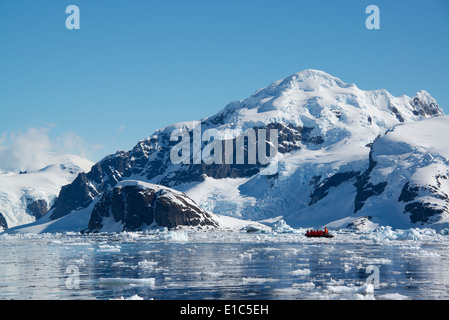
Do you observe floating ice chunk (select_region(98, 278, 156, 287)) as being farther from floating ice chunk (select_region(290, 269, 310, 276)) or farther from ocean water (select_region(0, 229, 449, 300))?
floating ice chunk (select_region(290, 269, 310, 276))

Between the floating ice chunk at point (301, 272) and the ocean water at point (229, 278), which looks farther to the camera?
the floating ice chunk at point (301, 272)

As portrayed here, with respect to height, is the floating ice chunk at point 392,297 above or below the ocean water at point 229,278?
above

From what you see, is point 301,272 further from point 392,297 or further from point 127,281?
point 127,281

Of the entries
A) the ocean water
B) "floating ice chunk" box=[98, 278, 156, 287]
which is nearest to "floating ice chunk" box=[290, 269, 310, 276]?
the ocean water

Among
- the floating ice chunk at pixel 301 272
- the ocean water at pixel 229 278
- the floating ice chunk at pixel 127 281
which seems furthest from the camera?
the floating ice chunk at pixel 301 272

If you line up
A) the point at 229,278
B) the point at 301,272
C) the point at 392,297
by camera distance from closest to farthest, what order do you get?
1. the point at 392,297
2. the point at 229,278
3. the point at 301,272

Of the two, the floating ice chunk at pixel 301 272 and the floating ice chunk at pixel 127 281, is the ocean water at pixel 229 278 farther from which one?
the floating ice chunk at pixel 301 272

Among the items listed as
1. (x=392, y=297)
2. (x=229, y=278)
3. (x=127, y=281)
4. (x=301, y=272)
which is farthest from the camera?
(x=301, y=272)

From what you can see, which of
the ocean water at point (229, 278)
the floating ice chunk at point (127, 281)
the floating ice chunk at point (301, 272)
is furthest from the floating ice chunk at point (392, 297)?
the floating ice chunk at point (127, 281)

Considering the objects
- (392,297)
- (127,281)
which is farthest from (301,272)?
(127,281)

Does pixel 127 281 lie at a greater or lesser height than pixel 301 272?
greater

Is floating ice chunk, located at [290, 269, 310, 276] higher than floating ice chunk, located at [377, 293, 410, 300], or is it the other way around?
floating ice chunk, located at [377, 293, 410, 300]

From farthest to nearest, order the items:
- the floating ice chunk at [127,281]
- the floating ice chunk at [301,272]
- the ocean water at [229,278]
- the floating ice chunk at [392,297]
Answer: the floating ice chunk at [301,272], the floating ice chunk at [127,281], the ocean water at [229,278], the floating ice chunk at [392,297]
